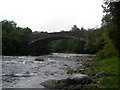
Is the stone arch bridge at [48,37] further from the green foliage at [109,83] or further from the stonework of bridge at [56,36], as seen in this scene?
the green foliage at [109,83]

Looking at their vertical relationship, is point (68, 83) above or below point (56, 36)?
below

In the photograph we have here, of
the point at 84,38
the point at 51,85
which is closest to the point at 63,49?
the point at 84,38

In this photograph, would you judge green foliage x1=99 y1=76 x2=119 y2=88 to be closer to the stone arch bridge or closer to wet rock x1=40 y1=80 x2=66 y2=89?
wet rock x1=40 y1=80 x2=66 y2=89

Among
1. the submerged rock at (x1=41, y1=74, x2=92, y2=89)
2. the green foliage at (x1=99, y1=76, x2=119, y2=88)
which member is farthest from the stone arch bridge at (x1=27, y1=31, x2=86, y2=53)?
the green foliage at (x1=99, y1=76, x2=119, y2=88)

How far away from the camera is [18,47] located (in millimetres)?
96125

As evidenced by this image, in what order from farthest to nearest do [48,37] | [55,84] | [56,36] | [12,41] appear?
[48,37], [12,41], [56,36], [55,84]

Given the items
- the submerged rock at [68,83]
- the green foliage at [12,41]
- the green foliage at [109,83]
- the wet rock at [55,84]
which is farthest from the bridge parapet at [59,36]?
the green foliage at [109,83]

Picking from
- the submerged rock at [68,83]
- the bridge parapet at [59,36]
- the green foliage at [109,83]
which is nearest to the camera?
the green foliage at [109,83]

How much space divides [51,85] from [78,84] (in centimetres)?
209

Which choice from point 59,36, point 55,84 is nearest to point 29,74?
point 55,84

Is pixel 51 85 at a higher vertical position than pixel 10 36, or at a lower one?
lower

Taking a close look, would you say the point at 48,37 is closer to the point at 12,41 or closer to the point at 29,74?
the point at 12,41

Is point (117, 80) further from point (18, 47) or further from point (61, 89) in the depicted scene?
point (18, 47)

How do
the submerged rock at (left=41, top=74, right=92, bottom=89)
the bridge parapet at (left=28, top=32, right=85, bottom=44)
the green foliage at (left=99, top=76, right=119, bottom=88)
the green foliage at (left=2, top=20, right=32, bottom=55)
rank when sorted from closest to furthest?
the green foliage at (left=99, top=76, right=119, bottom=88)
the submerged rock at (left=41, top=74, right=92, bottom=89)
the green foliage at (left=2, top=20, right=32, bottom=55)
the bridge parapet at (left=28, top=32, right=85, bottom=44)
